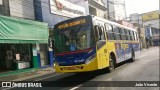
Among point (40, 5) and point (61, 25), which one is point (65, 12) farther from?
point (61, 25)

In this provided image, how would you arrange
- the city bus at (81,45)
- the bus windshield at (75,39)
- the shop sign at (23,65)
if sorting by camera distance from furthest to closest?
the shop sign at (23,65) < the bus windshield at (75,39) < the city bus at (81,45)

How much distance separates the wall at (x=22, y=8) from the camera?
21.6m

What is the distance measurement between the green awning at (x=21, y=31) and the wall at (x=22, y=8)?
0.99 metres

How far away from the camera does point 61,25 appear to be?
1341cm

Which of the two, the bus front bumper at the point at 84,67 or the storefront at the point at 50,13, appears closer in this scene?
the bus front bumper at the point at 84,67

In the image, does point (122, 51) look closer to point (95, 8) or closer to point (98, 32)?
point (98, 32)

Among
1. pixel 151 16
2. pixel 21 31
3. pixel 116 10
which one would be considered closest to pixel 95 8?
pixel 116 10

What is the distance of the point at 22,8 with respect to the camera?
2281cm

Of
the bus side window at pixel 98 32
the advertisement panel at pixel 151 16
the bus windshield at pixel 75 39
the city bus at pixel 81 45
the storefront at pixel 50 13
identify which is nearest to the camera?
the city bus at pixel 81 45

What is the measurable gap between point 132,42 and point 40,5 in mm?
9108

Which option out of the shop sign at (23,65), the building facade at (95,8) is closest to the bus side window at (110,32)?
the shop sign at (23,65)

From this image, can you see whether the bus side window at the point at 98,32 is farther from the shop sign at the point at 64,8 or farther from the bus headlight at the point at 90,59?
the shop sign at the point at 64,8

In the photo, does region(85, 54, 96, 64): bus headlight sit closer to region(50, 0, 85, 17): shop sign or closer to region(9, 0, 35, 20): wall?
region(9, 0, 35, 20): wall

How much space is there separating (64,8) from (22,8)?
22.7 ft
